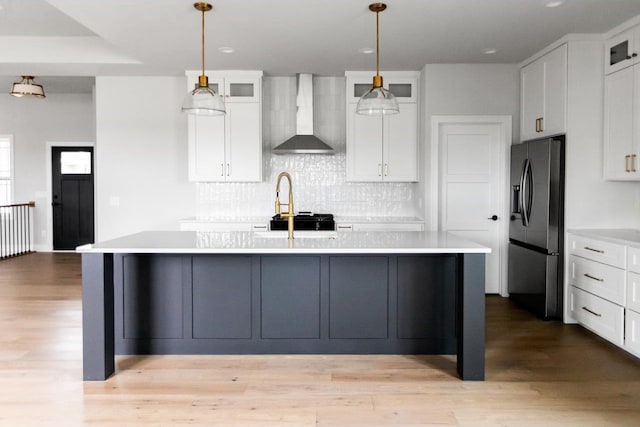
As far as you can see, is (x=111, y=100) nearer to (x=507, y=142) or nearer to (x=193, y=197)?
(x=193, y=197)

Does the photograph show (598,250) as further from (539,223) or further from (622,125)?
(622,125)

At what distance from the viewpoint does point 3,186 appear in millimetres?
9289

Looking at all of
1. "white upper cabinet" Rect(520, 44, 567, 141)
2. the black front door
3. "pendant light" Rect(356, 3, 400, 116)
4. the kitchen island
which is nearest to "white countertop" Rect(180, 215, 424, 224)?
"white upper cabinet" Rect(520, 44, 567, 141)

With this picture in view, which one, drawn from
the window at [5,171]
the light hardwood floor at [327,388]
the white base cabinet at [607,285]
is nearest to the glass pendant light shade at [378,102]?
the light hardwood floor at [327,388]

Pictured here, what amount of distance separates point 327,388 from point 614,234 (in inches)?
108

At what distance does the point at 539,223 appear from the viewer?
4.72m

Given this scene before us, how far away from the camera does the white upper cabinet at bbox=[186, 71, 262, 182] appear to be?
5816mm

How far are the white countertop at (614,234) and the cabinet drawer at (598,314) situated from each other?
49 cm

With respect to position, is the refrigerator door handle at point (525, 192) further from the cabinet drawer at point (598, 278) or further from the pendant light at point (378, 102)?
the pendant light at point (378, 102)

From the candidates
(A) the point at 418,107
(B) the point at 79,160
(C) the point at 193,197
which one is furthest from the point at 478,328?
(B) the point at 79,160

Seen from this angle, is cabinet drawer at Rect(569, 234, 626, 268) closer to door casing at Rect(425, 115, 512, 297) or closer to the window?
door casing at Rect(425, 115, 512, 297)

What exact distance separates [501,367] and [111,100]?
5.22 m

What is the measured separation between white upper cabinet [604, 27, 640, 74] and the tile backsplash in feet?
8.01

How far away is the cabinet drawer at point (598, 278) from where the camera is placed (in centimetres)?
375
